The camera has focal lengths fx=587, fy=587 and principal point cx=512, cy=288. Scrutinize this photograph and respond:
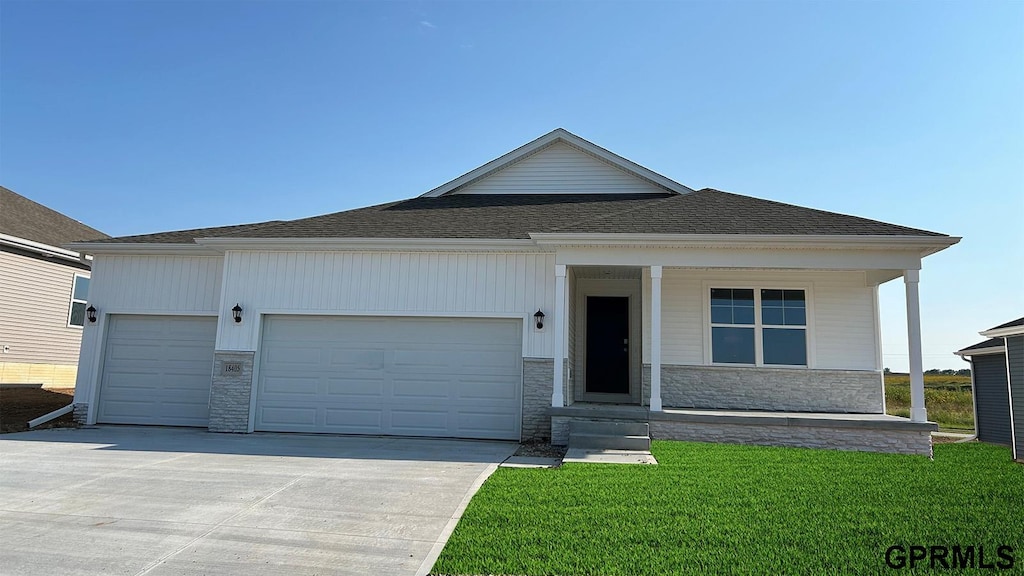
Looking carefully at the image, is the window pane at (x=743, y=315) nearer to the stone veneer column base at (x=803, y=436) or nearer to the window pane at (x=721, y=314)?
the window pane at (x=721, y=314)

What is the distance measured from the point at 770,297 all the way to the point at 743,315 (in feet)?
2.01

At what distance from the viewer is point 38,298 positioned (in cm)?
1478

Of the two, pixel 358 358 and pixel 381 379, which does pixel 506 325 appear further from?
pixel 358 358

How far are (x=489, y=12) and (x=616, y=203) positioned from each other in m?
4.54

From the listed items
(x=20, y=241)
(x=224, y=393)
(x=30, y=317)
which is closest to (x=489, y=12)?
(x=224, y=393)

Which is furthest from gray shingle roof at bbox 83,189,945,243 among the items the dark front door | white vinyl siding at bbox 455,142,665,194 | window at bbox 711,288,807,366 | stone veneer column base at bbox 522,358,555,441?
stone veneer column base at bbox 522,358,555,441

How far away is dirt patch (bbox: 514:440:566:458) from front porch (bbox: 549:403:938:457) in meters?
0.22

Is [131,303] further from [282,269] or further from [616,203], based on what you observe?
[616,203]

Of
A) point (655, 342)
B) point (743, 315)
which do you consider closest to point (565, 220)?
point (655, 342)

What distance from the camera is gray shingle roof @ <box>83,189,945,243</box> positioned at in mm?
9391

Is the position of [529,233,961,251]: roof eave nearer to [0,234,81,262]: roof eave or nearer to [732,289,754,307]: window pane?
[732,289,754,307]: window pane

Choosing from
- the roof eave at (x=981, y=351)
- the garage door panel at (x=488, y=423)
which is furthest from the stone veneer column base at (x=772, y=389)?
the roof eave at (x=981, y=351)

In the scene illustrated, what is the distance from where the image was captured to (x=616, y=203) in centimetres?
1242

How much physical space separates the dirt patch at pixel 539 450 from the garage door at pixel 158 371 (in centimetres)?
621
